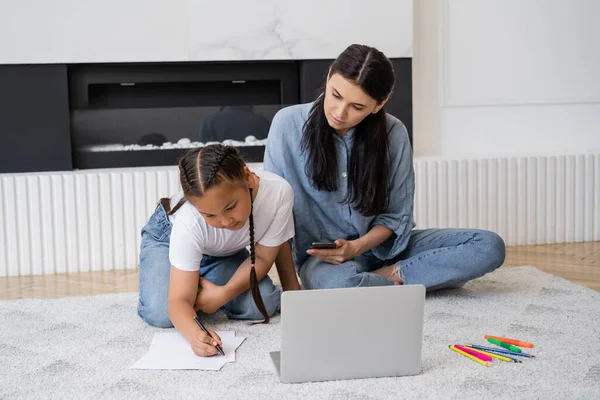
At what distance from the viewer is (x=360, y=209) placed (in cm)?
245

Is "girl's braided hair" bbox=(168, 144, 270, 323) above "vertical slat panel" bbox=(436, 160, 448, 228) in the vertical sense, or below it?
above

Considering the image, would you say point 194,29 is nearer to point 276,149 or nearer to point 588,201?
point 276,149

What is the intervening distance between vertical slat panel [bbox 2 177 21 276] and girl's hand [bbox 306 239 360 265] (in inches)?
57.7

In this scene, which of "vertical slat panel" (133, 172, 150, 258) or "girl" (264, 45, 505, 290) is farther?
"vertical slat panel" (133, 172, 150, 258)

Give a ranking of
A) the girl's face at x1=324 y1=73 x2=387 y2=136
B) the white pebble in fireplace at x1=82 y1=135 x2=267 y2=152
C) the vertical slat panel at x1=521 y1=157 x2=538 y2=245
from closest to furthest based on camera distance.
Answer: the girl's face at x1=324 y1=73 x2=387 y2=136 → the white pebble in fireplace at x1=82 y1=135 x2=267 y2=152 → the vertical slat panel at x1=521 y1=157 x2=538 y2=245

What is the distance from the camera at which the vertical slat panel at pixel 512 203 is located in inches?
143

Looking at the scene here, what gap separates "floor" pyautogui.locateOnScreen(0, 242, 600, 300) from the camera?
2908 mm

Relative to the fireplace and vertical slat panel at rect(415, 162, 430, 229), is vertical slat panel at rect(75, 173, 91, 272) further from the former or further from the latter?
vertical slat panel at rect(415, 162, 430, 229)

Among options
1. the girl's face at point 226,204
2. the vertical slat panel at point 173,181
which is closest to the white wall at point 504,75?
the vertical slat panel at point 173,181

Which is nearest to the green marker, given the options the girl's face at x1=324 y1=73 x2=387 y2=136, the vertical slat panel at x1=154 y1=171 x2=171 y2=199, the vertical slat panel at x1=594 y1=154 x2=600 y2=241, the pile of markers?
the pile of markers

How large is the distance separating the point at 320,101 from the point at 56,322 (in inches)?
40.7

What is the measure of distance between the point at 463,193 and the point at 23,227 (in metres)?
1.90

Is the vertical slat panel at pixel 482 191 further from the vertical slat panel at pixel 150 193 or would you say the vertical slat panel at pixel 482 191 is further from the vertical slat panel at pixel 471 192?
the vertical slat panel at pixel 150 193

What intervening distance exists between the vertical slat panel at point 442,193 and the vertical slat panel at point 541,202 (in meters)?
0.45
